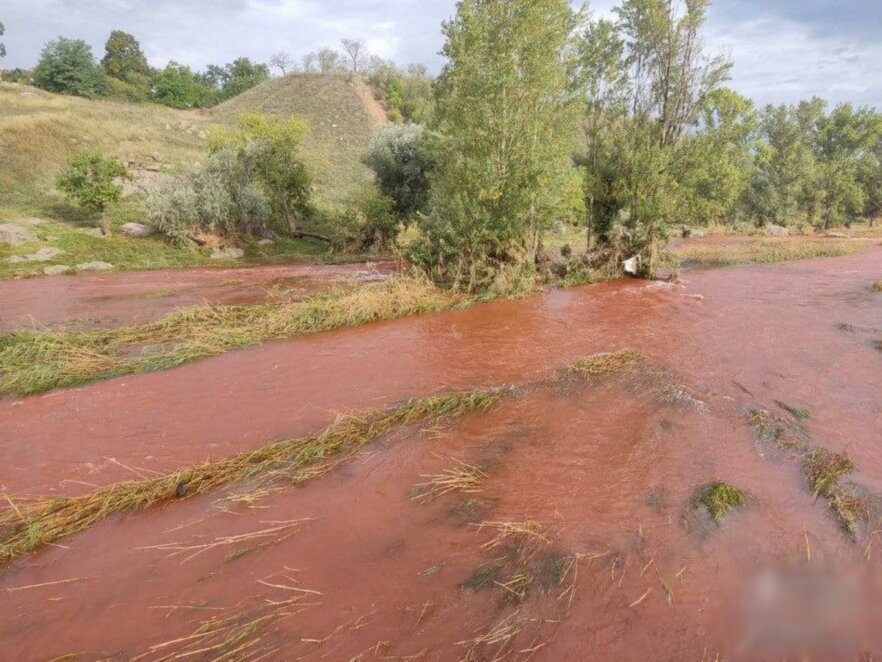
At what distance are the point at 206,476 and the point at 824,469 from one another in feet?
20.6

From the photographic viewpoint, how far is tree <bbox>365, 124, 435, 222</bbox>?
24688 millimetres

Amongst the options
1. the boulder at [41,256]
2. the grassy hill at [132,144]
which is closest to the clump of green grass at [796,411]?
the grassy hill at [132,144]

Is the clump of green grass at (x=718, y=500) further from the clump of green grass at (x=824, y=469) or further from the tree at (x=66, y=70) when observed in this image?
the tree at (x=66, y=70)

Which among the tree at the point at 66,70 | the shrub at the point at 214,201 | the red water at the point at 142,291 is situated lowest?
the red water at the point at 142,291

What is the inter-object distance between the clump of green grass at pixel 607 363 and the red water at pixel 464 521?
413mm

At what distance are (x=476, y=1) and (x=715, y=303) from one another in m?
10.4

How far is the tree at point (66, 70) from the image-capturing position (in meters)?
51.5

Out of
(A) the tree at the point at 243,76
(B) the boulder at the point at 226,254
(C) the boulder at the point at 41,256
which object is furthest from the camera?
(A) the tree at the point at 243,76

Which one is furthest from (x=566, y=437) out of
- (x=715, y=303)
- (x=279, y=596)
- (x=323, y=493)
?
(x=715, y=303)

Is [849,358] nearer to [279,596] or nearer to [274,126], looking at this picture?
[279,596]

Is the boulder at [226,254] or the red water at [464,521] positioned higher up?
the boulder at [226,254]

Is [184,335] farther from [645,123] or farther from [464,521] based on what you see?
[645,123]

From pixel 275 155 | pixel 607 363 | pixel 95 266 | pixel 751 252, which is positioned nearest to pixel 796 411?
pixel 607 363

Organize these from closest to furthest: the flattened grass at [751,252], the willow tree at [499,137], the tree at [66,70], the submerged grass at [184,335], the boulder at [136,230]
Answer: the submerged grass at [184,335], the willow tree at [499,137], the flattened grass at [751,252], the boulder at [136,230], the tree at [66,70]
